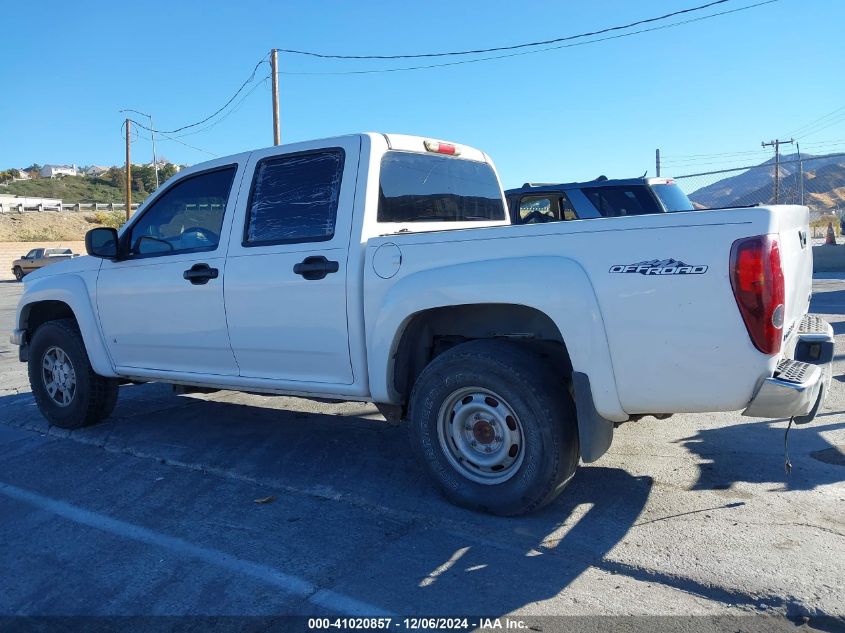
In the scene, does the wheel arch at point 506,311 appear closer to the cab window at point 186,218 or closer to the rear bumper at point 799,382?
the rear bumper at point 799,382

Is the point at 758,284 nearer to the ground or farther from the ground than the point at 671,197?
nearer to the ground

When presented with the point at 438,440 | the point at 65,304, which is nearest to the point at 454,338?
the point at 438,440

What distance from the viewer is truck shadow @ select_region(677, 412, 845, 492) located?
4.41m

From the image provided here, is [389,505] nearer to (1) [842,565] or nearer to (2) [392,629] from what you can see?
(2) [392,629]

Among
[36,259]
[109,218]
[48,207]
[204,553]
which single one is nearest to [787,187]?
[204,553]

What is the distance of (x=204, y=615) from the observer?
3127mm

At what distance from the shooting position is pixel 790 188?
26.2 m

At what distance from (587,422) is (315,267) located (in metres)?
1.83

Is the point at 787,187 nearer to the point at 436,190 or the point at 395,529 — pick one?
the point at 436,190

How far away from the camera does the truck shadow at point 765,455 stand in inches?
173

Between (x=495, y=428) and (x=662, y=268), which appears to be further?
(x=495, y=428)

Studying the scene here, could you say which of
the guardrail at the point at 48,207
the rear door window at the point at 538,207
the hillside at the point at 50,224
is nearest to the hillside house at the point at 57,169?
the guardrail at the point at 48,207

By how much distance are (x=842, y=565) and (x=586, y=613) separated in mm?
1244

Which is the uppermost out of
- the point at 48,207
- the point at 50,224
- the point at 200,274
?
the point at 48,207
